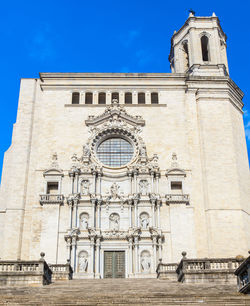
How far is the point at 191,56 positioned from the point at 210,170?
982 centimetres

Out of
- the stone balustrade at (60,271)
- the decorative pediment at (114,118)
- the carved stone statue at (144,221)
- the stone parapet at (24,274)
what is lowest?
the stone parapet at (24,274)

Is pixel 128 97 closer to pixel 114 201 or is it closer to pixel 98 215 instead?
pixel 114 201

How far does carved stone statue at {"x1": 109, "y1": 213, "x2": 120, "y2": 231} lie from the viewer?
28.5 m

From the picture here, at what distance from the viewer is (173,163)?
99.2 ft

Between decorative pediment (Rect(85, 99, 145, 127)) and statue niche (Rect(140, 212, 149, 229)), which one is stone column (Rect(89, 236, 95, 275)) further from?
decorative pediment (Rect(85, 99, 145, 127))

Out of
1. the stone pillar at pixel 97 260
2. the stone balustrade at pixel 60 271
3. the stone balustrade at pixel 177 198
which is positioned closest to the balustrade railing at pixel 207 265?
the stone balustrade at pixel 60 271

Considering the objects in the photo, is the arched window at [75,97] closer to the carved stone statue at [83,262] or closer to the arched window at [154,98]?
the arched window at [154,98]

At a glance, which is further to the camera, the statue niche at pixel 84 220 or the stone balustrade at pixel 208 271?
the statue niche at pixel 84 220

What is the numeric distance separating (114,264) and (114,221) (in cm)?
260

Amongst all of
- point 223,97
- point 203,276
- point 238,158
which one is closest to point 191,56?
point 223,97

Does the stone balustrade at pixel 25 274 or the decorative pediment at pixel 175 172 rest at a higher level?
the decorative pediment at pixel 175 172

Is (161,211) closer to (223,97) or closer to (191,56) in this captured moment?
(223,97)

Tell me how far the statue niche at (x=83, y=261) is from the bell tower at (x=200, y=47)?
15.4 meters

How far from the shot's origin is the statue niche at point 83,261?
2695 cm
